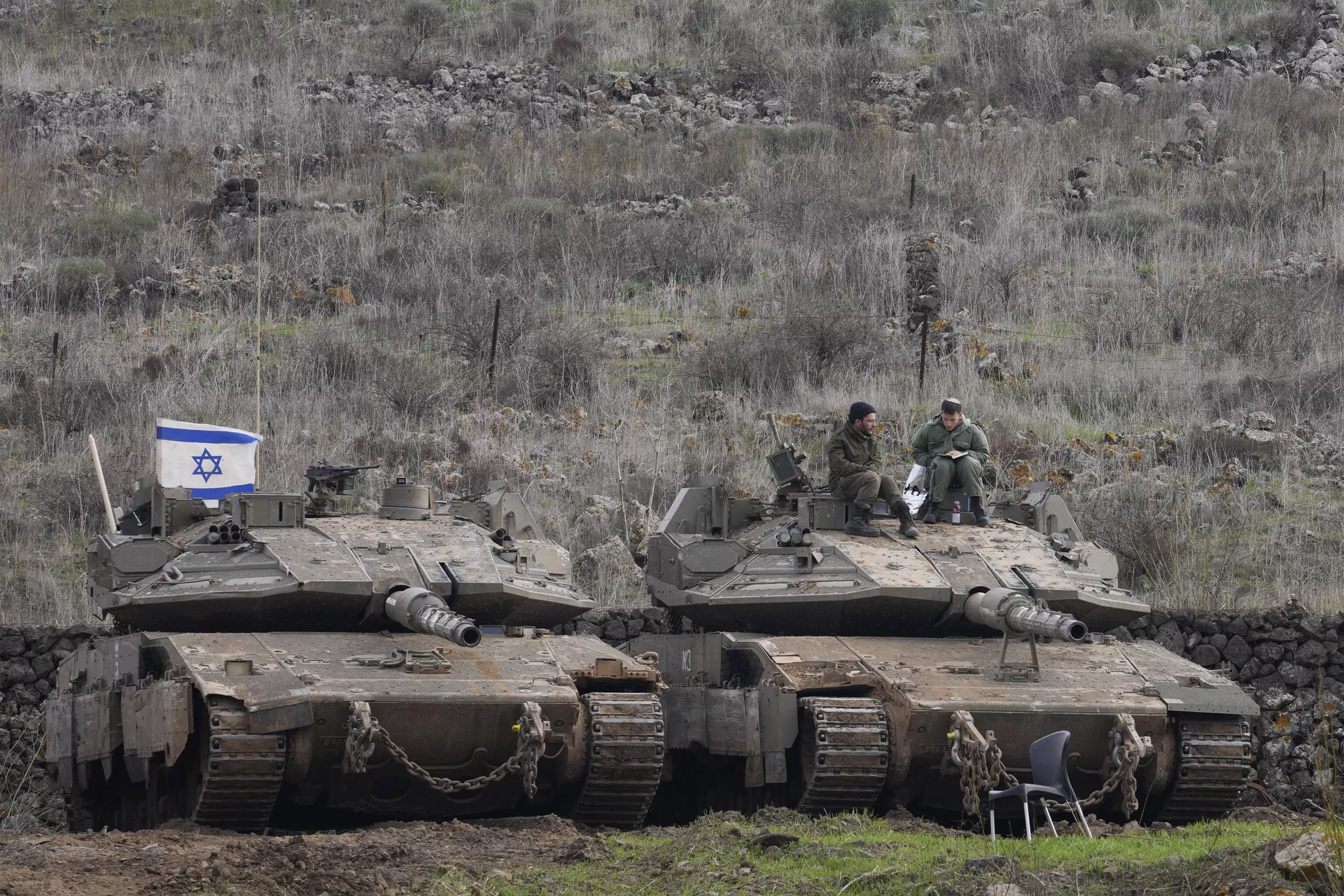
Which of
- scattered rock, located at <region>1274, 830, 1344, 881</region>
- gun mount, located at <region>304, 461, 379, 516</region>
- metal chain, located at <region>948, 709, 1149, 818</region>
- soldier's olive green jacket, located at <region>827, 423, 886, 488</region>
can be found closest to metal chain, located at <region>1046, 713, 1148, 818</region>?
metal chain, located at <region>948, 709, 1149, 818</region>

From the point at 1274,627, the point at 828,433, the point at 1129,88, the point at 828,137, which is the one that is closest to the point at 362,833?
the point at 1274,627

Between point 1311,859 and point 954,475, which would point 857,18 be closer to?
point 954,475

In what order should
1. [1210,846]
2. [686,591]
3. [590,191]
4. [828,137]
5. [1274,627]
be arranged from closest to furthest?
[1210,846], [686,591], [1274,627], [590,191], [828,137]

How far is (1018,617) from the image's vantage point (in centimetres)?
1421

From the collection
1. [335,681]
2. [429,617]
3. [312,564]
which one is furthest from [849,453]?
[335,681]

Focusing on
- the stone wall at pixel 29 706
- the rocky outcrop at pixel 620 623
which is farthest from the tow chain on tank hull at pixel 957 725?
the stone wall at pixel 29 706

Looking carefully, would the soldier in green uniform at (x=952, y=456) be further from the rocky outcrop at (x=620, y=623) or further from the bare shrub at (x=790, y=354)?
the bare shrub at (x=790, y=354)

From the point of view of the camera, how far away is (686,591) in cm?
1608

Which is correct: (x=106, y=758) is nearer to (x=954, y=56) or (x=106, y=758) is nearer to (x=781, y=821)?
(x=781, y=821)

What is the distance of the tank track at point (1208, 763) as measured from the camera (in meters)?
13.8

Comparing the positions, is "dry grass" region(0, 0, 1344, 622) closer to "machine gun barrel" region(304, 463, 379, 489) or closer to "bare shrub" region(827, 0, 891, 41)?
"bare shrub" region(827, 0, 891, 41)

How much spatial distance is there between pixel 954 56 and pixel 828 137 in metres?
5.10

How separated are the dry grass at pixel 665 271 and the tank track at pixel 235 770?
8.98 m

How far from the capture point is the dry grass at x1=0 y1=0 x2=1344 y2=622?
24.4m
